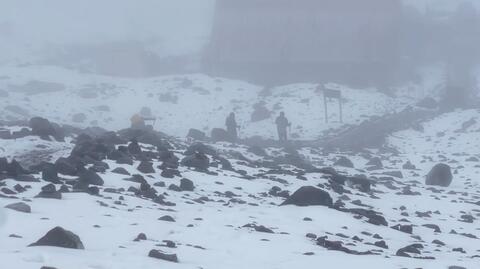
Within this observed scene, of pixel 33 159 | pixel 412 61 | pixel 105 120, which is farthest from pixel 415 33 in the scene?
pixel 33 159

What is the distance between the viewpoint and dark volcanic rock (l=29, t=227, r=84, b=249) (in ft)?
29.9

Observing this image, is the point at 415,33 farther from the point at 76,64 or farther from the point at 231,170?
the point at 231,170

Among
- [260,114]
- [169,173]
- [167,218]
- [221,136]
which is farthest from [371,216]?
[260,114]

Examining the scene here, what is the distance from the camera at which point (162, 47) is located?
76938 millimetres

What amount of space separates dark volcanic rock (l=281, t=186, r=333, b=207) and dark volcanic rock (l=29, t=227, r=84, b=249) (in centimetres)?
788

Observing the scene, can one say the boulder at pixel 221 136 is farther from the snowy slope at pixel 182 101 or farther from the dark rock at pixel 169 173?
the dark rock at pixel 169 173

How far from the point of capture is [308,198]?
16.4 m

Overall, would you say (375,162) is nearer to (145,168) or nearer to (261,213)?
(145,168)

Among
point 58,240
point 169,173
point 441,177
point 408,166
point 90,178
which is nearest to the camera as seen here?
point 58,240

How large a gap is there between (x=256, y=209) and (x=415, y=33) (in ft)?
181

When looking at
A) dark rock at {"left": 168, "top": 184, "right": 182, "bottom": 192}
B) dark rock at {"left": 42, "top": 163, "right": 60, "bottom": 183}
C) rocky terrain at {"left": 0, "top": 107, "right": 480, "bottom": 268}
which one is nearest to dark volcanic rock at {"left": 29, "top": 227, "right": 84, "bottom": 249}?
rocky terrain at {"left": 0, "top": 107, "right": 480, "bottom": 268}

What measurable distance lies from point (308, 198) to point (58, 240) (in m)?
8.35

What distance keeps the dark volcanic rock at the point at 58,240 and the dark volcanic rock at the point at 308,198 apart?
7884 millimetres

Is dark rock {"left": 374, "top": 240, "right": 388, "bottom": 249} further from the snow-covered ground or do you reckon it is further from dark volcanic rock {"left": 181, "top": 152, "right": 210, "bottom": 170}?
dark volcanic rock {"left": 181, "top": 152, "right": 210, "bottom": 170}
